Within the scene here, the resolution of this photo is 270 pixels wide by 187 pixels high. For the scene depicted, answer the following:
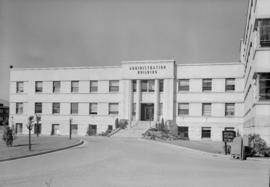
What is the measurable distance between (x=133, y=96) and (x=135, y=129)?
6631 mm

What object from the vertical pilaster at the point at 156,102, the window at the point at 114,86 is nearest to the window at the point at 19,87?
the window at the point at 114,86

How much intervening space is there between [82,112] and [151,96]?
34.0 feet

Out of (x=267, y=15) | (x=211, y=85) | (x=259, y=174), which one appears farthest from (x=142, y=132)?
(x=259, y=174)

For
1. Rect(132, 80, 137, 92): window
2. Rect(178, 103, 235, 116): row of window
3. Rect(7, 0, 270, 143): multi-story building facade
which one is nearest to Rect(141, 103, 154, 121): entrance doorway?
Rect(7, 0, 270, 143): multi-story building facade

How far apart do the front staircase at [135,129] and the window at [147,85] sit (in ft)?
Result: 15.1

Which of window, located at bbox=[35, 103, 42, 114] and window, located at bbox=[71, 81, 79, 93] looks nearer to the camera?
window, located at bbox=[71, 81, 79, 93]

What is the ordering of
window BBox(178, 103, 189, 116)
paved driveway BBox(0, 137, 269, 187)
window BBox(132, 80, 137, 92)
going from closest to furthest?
1. paved driveway BBox(0, 137, 269, 187)
2. window BBox(178, 103, 189, 116)
3. window BBox(132, 80, 137, 92)

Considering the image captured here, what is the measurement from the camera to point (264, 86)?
26.9m

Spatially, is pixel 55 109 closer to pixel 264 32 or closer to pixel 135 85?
pixel 135 85

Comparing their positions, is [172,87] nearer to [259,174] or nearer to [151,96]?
[151,96]

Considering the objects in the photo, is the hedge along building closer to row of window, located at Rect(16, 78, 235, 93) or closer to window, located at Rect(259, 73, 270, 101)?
row of window, located at Rect(16, 78, 235, 93)

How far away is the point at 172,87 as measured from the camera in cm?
5050

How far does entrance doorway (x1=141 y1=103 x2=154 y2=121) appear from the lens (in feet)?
171

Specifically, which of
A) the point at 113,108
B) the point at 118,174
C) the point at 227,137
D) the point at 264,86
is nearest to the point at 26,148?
the point at 227,137
